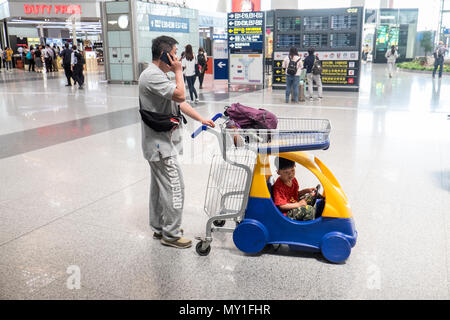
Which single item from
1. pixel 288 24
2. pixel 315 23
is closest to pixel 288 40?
pixel 288 24

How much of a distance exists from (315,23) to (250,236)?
1275 cm

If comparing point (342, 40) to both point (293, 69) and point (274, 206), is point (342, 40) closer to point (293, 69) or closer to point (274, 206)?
point (293, 69)

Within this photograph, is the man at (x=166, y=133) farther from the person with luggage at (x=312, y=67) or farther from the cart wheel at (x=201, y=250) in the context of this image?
the person with luggage at (x=312, y=67)

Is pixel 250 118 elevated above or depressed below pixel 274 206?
above

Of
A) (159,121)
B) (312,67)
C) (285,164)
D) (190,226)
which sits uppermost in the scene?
(312,67)

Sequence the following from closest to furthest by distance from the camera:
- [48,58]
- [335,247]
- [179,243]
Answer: [335,247] < [179,243] < [48,58]

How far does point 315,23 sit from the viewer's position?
1429 centimetres

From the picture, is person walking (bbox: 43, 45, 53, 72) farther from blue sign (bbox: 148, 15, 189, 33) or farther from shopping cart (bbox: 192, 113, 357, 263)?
shopping cart (bbox: 192, 113, 357, 263)

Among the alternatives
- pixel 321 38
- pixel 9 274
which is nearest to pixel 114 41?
pixel 321 38

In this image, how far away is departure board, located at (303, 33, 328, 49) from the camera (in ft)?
47.0

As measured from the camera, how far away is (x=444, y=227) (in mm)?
3678

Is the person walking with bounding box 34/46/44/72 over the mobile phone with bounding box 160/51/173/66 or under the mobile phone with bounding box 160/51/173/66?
over

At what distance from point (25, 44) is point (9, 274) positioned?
115 ft

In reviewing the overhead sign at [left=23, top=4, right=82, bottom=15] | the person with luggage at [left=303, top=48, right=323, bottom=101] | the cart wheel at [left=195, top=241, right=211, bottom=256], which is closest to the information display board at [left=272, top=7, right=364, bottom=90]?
the person with luggage at [left=303, top=48, right=323, bottom=101]
